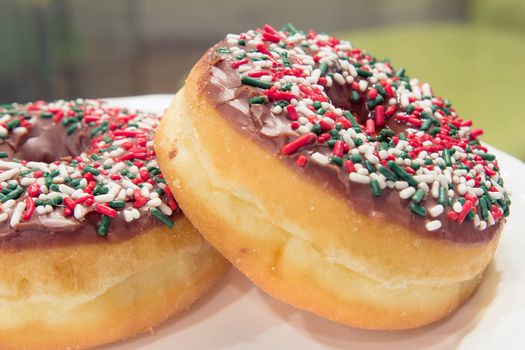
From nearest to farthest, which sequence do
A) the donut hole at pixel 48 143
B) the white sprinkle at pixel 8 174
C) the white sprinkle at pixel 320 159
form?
1. the white sprinkle at pixel 320 159
2. the white sprinkle at pixel 8 174
3. the donut hole at pixel 48 143

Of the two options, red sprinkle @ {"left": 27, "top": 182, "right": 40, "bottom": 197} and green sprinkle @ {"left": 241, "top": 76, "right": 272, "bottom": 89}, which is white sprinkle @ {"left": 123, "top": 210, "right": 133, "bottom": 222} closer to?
red sprinkle @ {"left": 27, "top": 182, "right": 40, "bottom": 197}

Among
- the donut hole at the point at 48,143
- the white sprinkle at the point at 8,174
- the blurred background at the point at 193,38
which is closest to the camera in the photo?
the white sprinkle at the point at 8,174

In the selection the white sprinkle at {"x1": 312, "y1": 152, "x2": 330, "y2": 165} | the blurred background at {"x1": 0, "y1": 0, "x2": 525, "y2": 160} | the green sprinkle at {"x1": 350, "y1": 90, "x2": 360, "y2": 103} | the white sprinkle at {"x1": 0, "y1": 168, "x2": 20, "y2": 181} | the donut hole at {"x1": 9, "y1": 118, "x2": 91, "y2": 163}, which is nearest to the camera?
the white sprinkle at {"x1": 312, "y1": 152, "x2": 330, "y2": 165}

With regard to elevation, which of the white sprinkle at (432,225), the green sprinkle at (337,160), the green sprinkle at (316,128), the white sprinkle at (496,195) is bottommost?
the white sprinkle at (496,195)

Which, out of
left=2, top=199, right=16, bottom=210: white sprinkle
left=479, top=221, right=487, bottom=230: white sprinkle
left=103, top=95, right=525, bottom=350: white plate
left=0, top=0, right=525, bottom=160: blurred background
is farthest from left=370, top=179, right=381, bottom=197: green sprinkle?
left=0, top=0, right=525, bottom=160: blurred background

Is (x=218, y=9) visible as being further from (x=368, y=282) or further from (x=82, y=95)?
(x=368, y=282)

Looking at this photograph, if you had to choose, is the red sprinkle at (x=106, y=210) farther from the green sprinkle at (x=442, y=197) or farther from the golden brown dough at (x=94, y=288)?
the green sprinkle at (x=442, y=197)

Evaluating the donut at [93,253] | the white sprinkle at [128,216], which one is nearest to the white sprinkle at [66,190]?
the donut at [93,253]
